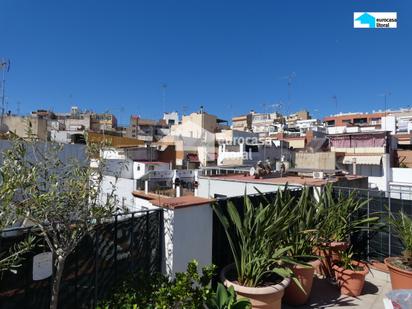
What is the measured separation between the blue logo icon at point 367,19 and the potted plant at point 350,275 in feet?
33.5

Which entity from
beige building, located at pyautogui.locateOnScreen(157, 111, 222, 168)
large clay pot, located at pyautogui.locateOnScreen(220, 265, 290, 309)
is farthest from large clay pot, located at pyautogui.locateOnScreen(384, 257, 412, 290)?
beige building, located at pyautogui.locateOnScreen(157, 111, 222, 168)

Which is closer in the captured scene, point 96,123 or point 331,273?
point 331,273

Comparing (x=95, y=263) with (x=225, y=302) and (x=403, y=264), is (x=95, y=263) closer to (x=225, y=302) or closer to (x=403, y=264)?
(x=225, y=302)

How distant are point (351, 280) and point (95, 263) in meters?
4.05

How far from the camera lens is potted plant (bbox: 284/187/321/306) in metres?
4.59

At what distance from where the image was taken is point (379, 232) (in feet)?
20.6

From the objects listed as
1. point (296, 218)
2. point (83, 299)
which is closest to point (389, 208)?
point (296, 218)

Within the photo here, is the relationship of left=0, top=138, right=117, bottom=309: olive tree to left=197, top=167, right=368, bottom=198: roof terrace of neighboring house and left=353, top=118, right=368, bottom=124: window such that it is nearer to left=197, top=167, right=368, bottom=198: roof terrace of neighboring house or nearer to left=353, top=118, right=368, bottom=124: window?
left=197, top=167, right=368, bottom=198: roof terrace of neighboring house

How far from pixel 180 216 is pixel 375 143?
23890 millimetres

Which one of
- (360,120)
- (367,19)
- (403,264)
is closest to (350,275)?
(403,264)

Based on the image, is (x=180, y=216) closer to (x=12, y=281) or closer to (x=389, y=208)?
(x=12, y=281)

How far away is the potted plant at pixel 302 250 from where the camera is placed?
15.1ft

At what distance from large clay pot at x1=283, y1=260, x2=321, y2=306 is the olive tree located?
3.11 metres

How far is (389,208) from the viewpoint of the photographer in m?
6.09
